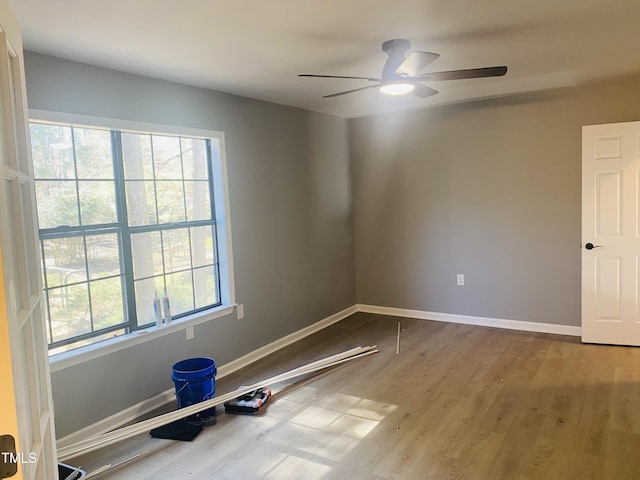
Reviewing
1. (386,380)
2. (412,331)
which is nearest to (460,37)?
(386,380)

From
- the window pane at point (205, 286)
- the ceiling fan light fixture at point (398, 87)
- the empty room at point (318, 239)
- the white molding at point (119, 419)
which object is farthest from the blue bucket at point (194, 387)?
the ceiling fan light fixture at point (398, 87)

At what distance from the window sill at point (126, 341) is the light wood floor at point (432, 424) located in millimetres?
549

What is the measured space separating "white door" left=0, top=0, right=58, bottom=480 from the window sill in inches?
57.5

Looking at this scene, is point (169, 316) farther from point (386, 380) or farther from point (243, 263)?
point (386, 380)

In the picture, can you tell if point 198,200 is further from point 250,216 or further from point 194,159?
point 250,216

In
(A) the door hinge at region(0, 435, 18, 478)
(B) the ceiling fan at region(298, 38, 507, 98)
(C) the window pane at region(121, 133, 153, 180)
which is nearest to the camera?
(A) the door hinge at region(0, 435, 18, 478)

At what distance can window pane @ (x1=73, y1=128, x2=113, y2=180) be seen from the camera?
2973 mm

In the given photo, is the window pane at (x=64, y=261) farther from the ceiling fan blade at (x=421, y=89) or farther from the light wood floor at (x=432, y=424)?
the ceiling fan blade at (x=421, y=89)

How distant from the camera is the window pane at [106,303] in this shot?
309 cm

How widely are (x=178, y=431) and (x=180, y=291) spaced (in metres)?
1.12

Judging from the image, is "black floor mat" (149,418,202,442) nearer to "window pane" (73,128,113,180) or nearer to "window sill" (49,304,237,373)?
"window sill" (49,304,237,373)

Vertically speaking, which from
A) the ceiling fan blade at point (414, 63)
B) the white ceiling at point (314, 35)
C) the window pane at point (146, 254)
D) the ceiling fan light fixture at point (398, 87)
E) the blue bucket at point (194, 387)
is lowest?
the blue bucket at point (194, 387)

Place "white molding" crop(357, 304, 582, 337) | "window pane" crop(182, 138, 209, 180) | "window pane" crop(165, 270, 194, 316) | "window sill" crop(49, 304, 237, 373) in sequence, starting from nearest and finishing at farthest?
"window sill" crop(49, 304, 237, 373)
"window pane" crop(165, 270, 194, 316)
"window pane" crop(182, 138, 209, 180)
"white molding" crop(357, 304, 582, 337)

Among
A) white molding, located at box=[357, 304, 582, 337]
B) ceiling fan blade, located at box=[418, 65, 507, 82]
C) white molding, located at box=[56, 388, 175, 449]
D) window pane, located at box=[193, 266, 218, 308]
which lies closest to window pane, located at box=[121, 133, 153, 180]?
window pane, located at box=[193, 266, 218, 308]
